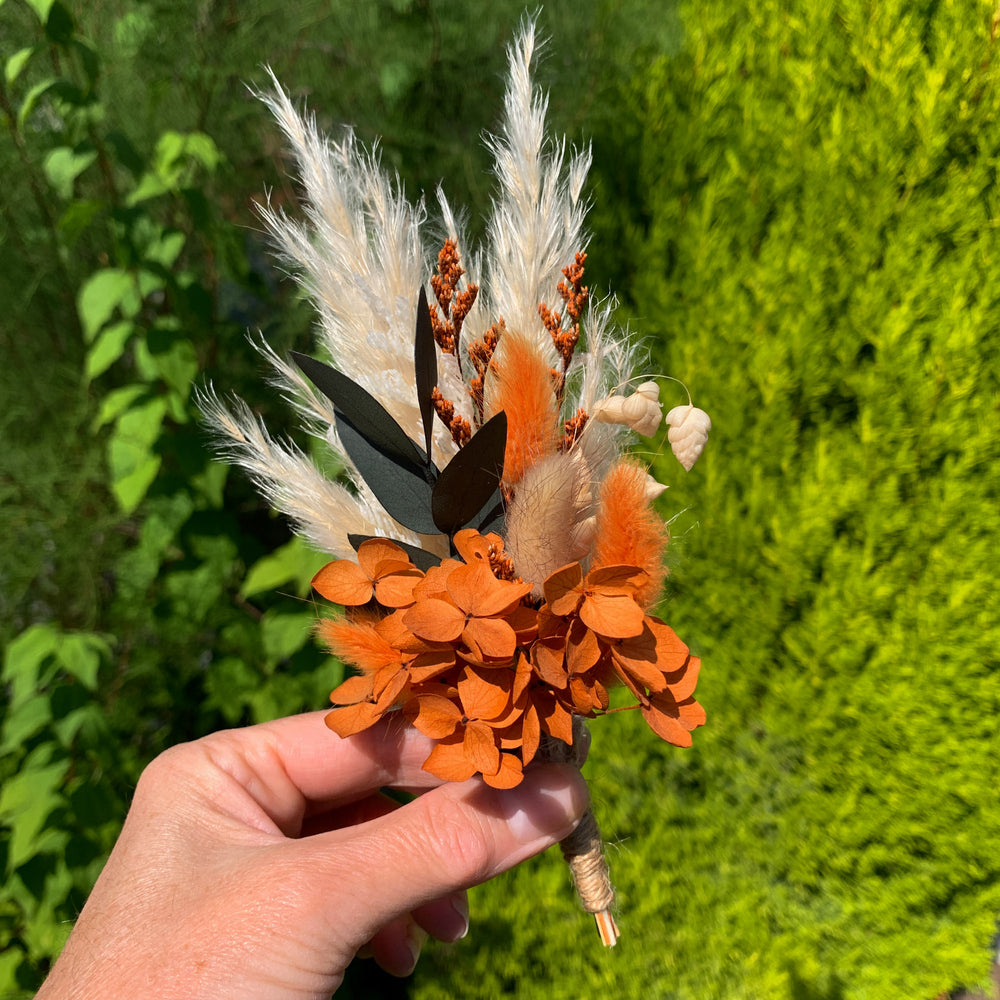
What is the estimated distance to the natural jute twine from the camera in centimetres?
72

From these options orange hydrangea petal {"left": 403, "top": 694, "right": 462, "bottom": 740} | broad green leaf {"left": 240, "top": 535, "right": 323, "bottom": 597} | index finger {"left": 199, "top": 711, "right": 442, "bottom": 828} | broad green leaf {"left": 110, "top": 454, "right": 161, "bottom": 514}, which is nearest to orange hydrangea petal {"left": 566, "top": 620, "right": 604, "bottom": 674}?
orange hydrangea petal {"left": 403, "top": 694, "right": 462, "bottom": 740}

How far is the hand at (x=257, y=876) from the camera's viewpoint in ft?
2.07

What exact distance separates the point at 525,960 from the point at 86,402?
1.65 metres

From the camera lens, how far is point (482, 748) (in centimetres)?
56

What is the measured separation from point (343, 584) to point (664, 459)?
1.04 metres

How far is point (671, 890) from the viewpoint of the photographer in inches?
62.2

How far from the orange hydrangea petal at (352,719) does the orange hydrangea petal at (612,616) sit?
22 centimetres

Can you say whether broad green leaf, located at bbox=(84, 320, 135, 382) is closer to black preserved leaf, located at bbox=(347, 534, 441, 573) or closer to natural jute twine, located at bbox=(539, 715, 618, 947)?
black preserved leaf, located at bbox=(347, 534, 441, 573)

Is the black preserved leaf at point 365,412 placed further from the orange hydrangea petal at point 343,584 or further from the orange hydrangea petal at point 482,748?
the orange hydrangea petal at point 482,748

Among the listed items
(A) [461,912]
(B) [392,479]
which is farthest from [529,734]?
A: (A) [461,912]

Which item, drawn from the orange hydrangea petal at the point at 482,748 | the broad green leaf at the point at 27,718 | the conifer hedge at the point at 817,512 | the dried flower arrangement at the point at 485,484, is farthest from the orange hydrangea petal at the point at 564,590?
the broad green leaf at the point at 27,718

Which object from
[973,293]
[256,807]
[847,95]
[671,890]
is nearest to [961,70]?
[847,95]

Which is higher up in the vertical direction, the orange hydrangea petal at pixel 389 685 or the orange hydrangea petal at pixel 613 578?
the orange hydrangea petal at pixel 613 578

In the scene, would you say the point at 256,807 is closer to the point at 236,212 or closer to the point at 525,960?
the point at 525,960
